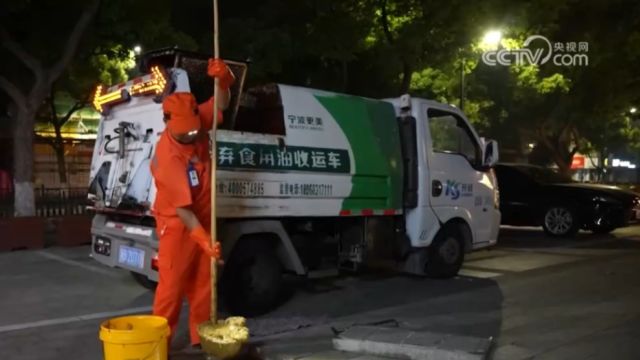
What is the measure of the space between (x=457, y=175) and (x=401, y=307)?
240cm

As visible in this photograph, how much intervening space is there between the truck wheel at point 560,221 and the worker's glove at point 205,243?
1137 centimetres

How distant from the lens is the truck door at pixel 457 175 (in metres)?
9.22

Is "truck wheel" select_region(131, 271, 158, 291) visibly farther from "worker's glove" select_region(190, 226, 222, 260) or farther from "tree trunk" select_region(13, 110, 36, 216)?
"tree trunk" select_region(13, 110, 36, 216)

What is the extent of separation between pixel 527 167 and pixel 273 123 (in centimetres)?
994

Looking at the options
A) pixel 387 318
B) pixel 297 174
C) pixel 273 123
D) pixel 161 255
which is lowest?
pixel 387 318

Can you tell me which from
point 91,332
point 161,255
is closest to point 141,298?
point 91,332

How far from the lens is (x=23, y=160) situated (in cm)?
1341

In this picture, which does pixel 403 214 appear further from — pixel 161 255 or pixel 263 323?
pixel 161 255

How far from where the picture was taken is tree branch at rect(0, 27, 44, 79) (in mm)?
13055

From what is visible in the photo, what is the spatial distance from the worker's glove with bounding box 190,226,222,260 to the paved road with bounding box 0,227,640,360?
1174 millimetres

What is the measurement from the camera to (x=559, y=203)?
49.4ft

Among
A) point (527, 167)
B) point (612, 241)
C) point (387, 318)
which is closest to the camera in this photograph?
point (387, 318)

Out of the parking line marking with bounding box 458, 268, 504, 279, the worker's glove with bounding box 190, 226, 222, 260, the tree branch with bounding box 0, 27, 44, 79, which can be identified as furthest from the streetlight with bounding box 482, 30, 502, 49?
the worker's glove with bounding box 190, 226, 222, 260

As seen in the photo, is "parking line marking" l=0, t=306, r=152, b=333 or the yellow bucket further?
"parking line marking" l=0, t=306, r=152, b=333
